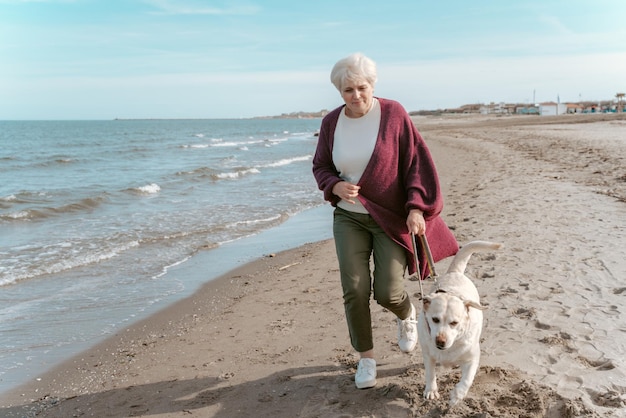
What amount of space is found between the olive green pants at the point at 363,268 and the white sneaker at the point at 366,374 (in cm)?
8

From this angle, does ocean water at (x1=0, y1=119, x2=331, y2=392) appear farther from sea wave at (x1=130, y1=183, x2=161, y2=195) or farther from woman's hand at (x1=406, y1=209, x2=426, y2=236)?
woman's hand at (x1=406, y1=209, x2=426, y2=236)

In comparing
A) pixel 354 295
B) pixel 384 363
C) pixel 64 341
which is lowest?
pixel 64 341

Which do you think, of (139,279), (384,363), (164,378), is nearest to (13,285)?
(139,279)

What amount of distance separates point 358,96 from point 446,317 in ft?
4.58

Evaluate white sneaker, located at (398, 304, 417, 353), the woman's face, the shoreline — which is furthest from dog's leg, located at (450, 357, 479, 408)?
the shoreline

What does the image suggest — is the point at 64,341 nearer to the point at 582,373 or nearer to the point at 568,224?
the point at 582,373

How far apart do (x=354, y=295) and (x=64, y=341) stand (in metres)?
3.27

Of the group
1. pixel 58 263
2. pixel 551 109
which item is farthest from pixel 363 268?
pixel 551 109

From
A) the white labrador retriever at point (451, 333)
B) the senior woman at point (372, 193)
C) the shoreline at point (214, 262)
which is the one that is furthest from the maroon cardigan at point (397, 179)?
the shoreline at point (214, 262)

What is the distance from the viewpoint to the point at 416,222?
11.2ft

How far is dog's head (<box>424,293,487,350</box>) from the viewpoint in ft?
9.66

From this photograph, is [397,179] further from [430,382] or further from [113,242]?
[113,242]

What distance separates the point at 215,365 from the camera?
4316 millimetres

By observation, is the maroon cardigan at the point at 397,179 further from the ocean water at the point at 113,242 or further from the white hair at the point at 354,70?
the ocean water at the point at 113,242
